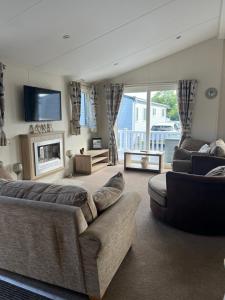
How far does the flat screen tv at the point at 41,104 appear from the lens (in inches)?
147

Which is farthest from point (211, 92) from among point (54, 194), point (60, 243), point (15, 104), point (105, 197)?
point (60, 243)

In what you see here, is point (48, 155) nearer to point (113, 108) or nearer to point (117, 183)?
point (113, 108)

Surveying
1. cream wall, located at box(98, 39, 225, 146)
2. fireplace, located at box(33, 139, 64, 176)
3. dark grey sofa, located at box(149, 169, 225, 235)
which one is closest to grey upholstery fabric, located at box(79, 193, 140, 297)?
dark grey sofa, located at box(149, 169, 225, 235)

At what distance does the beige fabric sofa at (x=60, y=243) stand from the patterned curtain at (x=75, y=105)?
358cm

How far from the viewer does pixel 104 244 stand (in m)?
1.40

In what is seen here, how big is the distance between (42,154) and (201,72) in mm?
3868

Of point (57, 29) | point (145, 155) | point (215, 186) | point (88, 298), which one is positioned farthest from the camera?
point (145, 155)

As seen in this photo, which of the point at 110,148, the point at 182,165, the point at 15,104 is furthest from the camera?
the point at 110,148

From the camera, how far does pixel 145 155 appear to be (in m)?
5.25

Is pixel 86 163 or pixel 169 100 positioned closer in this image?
pixel 86 163

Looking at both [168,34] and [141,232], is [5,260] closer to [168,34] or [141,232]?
[141,232]

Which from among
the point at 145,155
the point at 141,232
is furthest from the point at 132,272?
the point at 145,155

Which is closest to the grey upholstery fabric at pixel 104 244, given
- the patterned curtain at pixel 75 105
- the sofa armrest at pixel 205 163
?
the sofa armrest at pixel 205 163

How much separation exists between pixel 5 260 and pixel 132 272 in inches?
40.3
